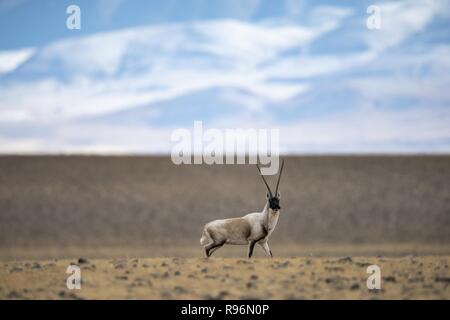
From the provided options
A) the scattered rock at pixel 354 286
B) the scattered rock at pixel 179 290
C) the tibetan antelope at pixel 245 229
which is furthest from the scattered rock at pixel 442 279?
the scattered rock at pixel 179 290

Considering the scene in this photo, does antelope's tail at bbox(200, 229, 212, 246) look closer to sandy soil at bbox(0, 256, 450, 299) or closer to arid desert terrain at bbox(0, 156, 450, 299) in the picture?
sandy soil at bbox(0, 256, 450, 299)

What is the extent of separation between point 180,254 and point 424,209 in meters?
18.2

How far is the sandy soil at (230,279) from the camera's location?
42.3 feet

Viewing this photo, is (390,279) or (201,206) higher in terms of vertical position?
(201,206)

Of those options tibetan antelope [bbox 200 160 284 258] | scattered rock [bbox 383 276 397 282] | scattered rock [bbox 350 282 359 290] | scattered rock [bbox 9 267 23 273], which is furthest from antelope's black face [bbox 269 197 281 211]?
scattered rock [bbox 9 267 23 273]

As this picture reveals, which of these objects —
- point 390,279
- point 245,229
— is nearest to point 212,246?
point 245,229

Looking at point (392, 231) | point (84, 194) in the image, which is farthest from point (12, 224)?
point (392, 231)

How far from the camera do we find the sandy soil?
508 inches

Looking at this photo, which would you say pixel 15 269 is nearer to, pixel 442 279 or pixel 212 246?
pixel 212 246

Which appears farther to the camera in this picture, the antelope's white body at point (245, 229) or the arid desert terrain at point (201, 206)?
the arid desert terrain at point (201, 206)

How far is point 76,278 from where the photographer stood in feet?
44.9

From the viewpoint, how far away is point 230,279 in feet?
44.5

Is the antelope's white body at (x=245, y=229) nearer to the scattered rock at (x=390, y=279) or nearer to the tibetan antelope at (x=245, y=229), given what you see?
the tibetan antelope at (x=245, y=229)
